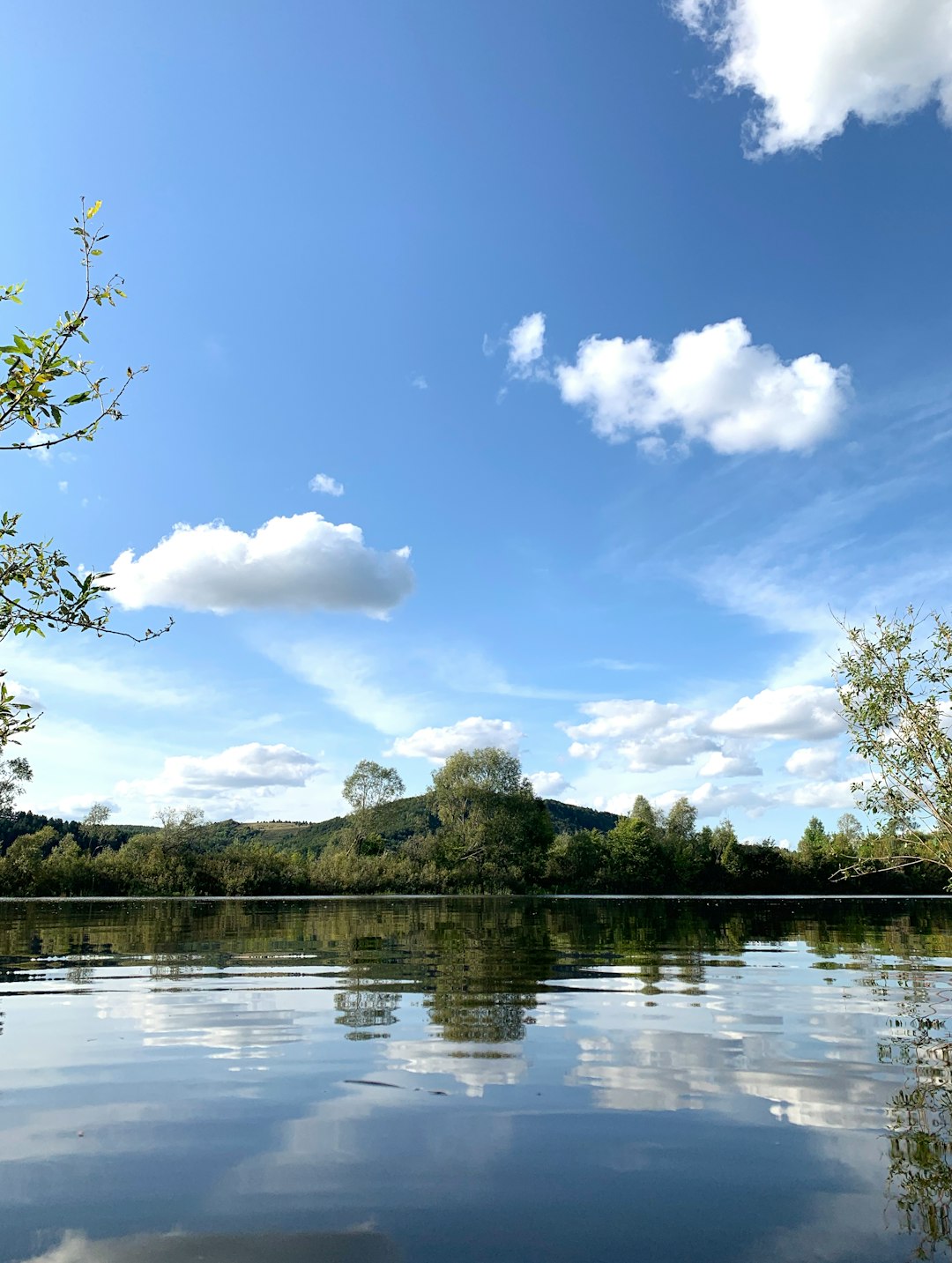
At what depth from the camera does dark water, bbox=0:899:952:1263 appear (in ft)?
18.1

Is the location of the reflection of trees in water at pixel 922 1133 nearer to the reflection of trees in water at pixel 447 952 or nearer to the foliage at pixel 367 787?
the reflection of trees in water at pixel 447 952

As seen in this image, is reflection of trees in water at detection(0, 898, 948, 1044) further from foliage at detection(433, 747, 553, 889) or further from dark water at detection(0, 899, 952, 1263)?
foliage at detection(433, 747, 553, 889)

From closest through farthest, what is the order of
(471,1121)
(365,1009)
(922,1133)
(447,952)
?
(922,1133) → (471,1121) → (365,1009) → (447,952)

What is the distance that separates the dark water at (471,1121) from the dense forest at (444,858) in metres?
93.3

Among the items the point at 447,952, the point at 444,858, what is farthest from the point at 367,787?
the point at 447,952

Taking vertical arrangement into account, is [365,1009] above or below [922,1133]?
below

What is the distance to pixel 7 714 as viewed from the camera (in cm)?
753

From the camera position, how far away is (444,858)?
13012 cm

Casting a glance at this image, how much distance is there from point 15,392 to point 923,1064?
12.8 meters

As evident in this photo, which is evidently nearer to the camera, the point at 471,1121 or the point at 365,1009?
the point at 471,1121

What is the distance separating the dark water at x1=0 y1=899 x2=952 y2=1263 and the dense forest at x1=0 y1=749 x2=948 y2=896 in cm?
9327

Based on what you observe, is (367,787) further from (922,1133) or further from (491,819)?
(922,1133)

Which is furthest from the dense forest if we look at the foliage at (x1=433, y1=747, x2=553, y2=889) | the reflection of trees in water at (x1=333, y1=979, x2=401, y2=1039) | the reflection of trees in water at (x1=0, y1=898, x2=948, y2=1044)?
the reflection of trees in water at (x1=333, y1=979, x2=401, y2=1039)

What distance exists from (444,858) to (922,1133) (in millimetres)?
126869
